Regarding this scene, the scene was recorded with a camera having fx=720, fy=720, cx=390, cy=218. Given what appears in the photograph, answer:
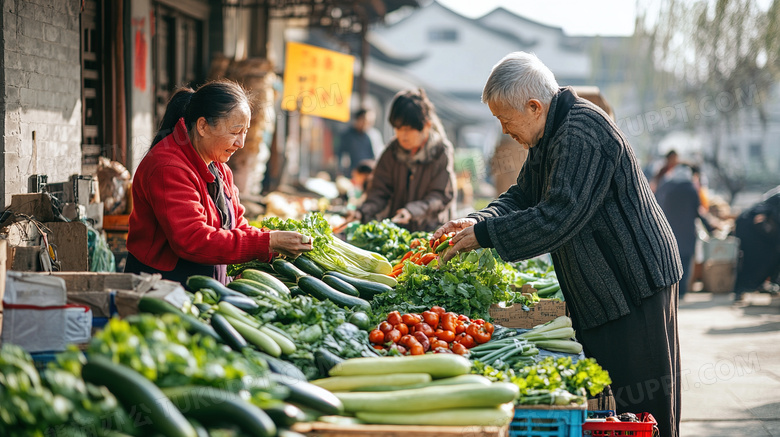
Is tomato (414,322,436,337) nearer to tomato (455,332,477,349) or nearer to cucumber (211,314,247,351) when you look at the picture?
tomato (455,332,477,349)

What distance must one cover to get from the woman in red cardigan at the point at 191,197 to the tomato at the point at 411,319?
27.0 inches

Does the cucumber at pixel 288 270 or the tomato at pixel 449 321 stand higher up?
the cucumber at pixel 288 270

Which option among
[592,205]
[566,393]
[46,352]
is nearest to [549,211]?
[592,205]

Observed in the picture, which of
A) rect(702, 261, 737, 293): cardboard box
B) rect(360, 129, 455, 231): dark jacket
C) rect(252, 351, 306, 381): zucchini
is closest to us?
rect(252, 351, 306, 381): zucchini

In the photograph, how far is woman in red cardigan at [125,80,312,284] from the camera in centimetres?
317

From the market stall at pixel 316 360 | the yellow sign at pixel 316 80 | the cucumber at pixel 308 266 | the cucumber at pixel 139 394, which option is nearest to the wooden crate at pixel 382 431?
the market stall at pixel 316 360

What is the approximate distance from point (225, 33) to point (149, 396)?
28.5ft

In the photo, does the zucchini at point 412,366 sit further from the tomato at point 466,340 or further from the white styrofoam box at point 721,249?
the white styrofoam box at point 721,249

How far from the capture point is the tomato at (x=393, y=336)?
3020mm

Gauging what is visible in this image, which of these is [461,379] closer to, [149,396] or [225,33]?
[149,396]

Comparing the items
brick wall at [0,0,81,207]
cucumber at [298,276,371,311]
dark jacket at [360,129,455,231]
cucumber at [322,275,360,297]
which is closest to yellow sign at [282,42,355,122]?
dark jacket at [360,129,455,231]

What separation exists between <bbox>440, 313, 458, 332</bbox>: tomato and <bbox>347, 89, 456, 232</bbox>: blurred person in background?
246cm

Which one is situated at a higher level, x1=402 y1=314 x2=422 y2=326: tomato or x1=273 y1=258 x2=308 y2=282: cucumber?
x1=273 y1=258 x2=308 y2=282: cucumber

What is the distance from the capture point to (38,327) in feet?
8.00
